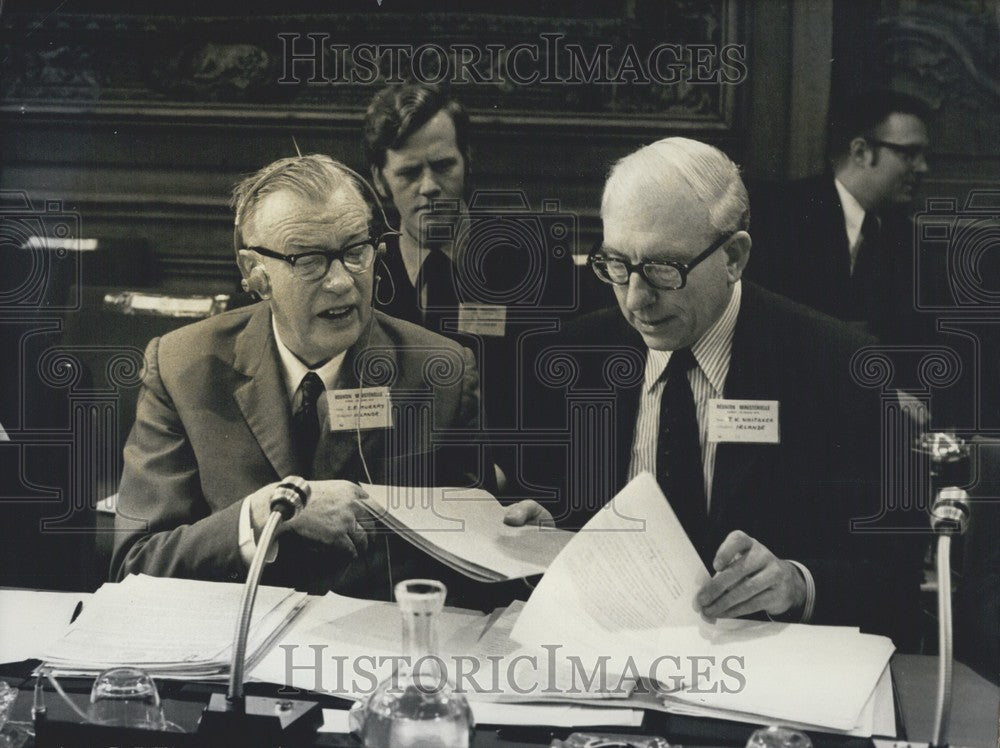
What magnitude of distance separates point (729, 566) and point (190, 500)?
109cm

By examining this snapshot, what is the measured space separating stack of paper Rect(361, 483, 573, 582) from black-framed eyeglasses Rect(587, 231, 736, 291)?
50cm

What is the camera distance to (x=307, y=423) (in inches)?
94.7

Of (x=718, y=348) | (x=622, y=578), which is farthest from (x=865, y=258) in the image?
(x=622, y=578)

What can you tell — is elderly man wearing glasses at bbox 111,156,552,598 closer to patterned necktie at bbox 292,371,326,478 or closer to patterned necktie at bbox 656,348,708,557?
patterned necktie at bbox 292,371,326,478

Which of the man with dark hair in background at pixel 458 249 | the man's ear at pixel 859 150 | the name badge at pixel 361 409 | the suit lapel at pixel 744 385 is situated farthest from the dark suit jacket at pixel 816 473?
the name badge at pixel 361 409

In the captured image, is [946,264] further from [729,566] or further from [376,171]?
[376,171]

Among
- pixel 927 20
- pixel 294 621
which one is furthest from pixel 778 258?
pixel 294 621

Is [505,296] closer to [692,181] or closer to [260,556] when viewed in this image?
[692,181]

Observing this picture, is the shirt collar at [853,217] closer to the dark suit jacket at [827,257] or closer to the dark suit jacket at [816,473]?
the dark suit jacket at [827,257]

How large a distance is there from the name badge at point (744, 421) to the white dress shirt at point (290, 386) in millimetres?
756

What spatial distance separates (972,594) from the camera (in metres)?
2.28

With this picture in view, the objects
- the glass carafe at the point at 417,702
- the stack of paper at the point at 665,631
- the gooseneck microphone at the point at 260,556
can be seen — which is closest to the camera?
the glass carafe at the point at 417,702

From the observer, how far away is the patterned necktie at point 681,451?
91.2 inches

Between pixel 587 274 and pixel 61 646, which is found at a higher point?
pixel 587 274
